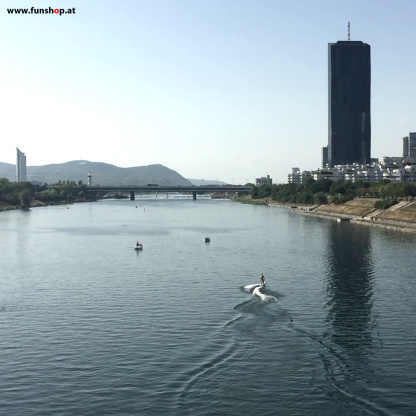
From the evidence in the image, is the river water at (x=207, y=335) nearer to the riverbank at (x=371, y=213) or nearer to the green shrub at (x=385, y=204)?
the riverbank at (x=371, y=213)

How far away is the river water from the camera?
30516 mm

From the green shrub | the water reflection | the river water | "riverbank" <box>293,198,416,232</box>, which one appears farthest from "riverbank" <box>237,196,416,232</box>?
the river water

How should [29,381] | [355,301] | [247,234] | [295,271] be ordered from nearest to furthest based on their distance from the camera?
[29,381] < [355,301] < [295,271] < [247,234]

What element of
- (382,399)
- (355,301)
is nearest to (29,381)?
(382,399)

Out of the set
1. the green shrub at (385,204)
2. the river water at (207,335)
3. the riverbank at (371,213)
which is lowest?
the river water at (207,335)

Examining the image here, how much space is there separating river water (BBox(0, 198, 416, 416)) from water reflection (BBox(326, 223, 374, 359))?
178 millimetres

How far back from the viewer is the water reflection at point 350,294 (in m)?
40.2

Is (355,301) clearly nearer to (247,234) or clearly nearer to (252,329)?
(252,329)

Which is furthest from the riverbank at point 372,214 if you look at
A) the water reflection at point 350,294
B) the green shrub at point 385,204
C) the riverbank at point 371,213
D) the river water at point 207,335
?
the river water at point 207,335

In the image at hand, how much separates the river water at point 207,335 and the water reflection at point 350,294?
0.18 meters

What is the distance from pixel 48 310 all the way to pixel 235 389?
22518 millimetres

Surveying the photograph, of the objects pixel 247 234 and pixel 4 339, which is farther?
pixel 247 234

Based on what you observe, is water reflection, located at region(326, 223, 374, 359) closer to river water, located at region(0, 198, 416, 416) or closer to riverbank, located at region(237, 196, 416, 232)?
river water, located at region(0, 198, 416, 416)

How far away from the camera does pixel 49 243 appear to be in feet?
323
